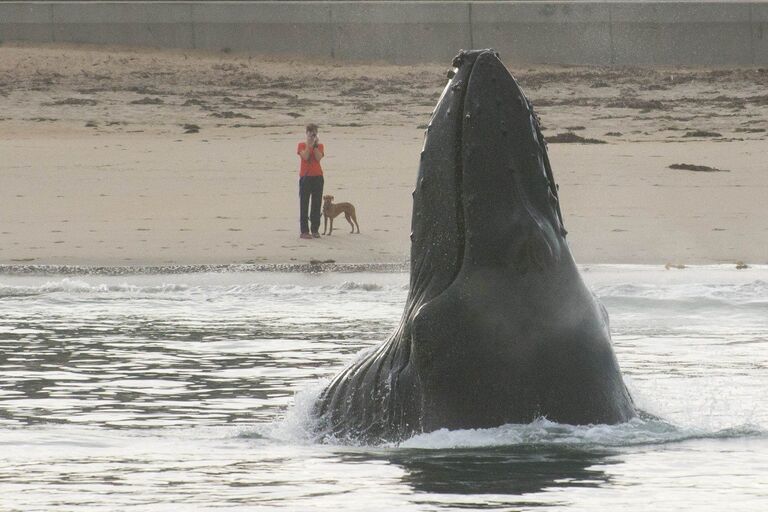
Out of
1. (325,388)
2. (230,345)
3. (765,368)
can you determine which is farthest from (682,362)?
(325,388)

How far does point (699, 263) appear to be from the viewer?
17266 mm

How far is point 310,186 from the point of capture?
63.9ft

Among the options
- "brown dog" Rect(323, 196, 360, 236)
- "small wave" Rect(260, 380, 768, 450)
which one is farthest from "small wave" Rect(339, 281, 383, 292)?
"small wave" Rect(260, 380, 768, 450)

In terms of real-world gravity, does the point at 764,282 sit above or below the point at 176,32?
below

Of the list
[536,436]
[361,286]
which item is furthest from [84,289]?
[536,436]

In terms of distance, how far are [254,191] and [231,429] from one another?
1477 cm

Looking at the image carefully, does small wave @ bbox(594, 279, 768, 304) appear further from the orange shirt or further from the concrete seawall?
the concrete seawall

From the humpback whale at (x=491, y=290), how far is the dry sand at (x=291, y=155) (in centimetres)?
1149

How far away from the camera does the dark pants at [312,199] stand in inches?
763

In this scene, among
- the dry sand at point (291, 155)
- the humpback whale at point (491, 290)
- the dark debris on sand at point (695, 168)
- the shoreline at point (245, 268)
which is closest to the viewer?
the humpback whale at point (491, 290)

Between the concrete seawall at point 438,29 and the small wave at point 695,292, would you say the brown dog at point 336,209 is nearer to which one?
the small wave at point 695,292

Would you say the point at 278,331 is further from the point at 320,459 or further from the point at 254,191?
the point at 254,191

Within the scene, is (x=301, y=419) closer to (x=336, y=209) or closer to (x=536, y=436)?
(x=536, y=436)

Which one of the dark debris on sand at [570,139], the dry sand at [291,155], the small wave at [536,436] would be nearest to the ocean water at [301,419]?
the small wave at [536,436]
